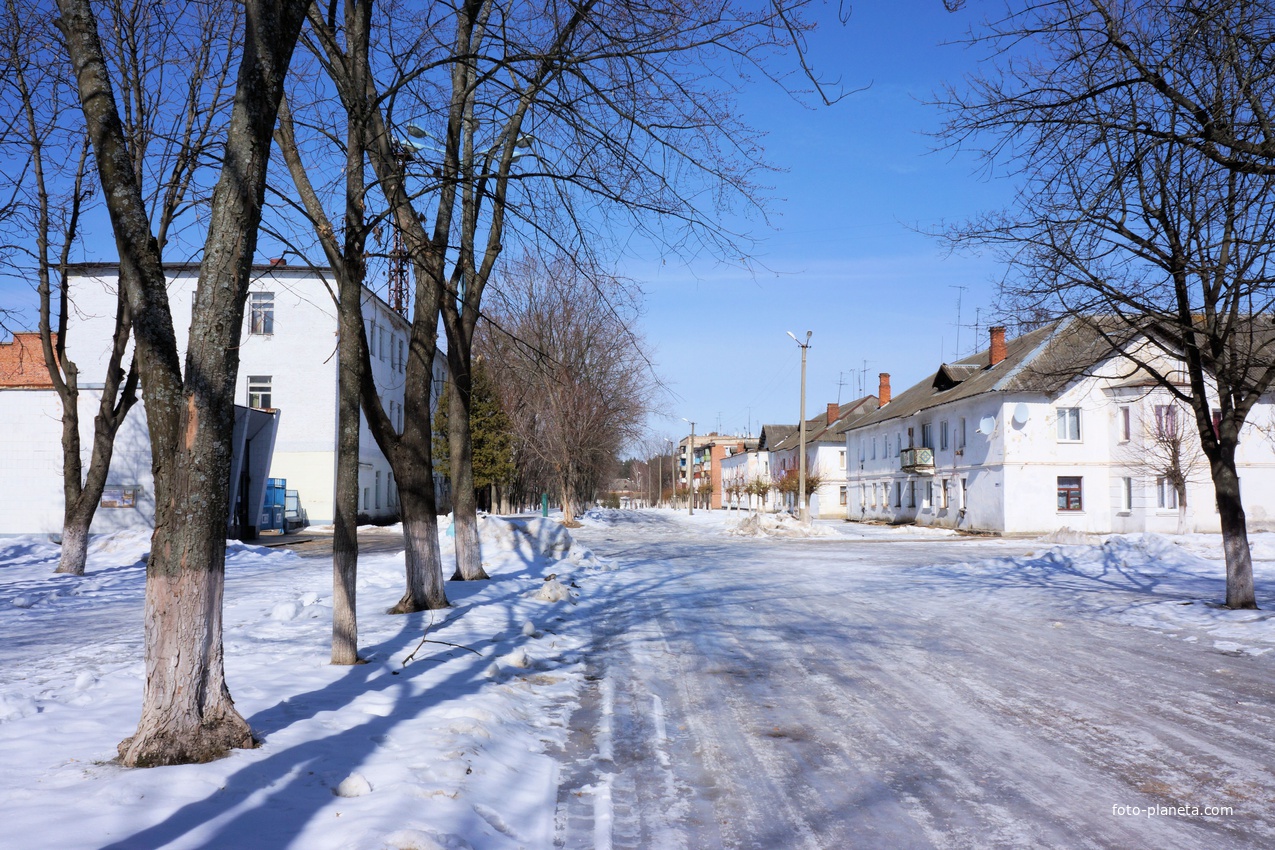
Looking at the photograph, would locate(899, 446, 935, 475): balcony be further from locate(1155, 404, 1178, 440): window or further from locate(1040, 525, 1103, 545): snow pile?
locate(1040, 525, 1103, 545): snow pile

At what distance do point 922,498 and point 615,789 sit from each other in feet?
154

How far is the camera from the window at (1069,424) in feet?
132

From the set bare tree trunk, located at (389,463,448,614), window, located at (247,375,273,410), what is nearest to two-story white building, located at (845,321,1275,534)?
bare tree trunk, located at (389,463,448,614)

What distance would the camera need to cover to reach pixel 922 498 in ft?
162

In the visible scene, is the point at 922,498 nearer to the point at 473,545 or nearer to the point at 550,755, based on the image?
the point at 473,545

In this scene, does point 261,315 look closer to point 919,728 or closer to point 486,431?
point 486,431

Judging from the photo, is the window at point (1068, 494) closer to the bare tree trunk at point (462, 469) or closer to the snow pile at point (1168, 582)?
the snow pile at point (1168, 582)

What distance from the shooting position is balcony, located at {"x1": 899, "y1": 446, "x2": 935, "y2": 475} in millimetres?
47656

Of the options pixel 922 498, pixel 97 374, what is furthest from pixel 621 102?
pixel 922 498

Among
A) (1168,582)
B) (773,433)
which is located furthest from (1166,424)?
(773,433)

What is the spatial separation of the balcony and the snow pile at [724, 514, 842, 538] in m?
11.0

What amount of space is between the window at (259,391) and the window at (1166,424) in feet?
120

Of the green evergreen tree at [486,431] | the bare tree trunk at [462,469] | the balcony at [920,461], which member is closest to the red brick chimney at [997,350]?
the balcony at [920,461]

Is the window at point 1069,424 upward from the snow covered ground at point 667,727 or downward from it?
upward
